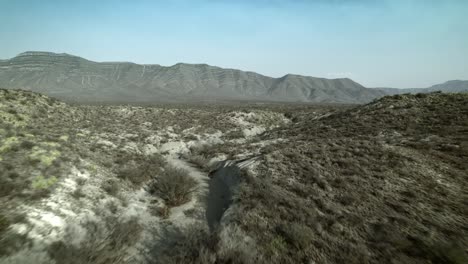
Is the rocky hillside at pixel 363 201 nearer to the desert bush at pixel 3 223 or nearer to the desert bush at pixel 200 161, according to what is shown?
the desert bush at pixel 200 161

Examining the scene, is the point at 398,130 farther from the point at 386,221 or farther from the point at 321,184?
the point at 386,221

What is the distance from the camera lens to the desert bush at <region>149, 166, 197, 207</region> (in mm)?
10875

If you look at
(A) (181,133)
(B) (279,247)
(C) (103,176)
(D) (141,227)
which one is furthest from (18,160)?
(A) (181,133)

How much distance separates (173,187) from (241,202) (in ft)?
12.2

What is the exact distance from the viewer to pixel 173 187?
1122cm

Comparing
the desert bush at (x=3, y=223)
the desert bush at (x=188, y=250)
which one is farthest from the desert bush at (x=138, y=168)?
the desert bush at (x=3, y=223)

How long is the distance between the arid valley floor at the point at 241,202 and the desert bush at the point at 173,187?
0.05 m

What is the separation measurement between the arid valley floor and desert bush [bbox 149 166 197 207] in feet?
0.17

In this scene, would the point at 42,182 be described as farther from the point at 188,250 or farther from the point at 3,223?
Answer: the point at 188,250

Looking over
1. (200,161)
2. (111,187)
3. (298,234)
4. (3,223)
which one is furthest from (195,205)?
(200,161)

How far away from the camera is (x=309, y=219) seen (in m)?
7.36

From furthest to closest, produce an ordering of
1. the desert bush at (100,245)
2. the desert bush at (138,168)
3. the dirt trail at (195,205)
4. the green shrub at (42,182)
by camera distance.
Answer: the desert bush at (138,168) → the dirt trail at (195,205) → the green shrub at (42,182) → the desert bush at (100,245)

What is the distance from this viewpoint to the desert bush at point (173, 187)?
10.9 meters

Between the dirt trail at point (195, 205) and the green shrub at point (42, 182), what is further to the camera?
the dirt trail at point (195, 205)
